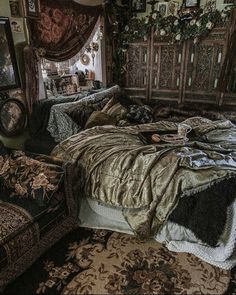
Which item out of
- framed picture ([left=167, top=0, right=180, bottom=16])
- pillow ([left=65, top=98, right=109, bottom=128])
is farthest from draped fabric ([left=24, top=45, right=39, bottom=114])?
framed picture ([left=167, top=0, right=180, bottom=16])

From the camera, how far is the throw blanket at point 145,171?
1932 millimetres

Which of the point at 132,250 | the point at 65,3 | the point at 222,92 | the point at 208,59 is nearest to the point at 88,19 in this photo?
the point at 65,3

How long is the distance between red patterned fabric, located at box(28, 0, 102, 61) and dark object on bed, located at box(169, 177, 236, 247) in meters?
2.25

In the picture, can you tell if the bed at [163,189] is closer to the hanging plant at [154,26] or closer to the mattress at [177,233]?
the mattress at [177,233]

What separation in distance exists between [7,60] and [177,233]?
2288 mm

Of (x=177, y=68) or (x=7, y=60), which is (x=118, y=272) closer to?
(x=7, y=60)

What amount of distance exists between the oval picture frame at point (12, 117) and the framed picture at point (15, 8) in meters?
0.85

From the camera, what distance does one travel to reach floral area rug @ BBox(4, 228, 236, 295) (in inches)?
65.3

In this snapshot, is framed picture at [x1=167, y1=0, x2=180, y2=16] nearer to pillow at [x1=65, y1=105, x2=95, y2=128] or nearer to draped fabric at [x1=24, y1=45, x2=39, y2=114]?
pillow at [x1=65, y1=105, x2=95, y2=128]

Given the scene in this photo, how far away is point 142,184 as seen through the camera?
6.72ft

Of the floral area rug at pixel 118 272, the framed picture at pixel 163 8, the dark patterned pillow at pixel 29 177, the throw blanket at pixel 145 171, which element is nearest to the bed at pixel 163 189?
the throw blanket at pixel 145 171

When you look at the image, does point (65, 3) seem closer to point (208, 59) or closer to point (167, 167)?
point (208, 59)

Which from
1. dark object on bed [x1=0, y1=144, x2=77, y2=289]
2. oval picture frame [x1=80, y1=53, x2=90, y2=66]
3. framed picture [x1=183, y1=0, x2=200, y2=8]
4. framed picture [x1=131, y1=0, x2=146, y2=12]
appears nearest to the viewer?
dark object on bed [x1=0, y1=144, x2=77, y2=289]

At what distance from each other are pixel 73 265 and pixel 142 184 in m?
0.77
